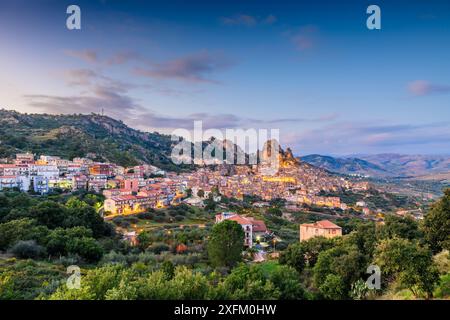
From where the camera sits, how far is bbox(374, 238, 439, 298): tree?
12492 millimetres

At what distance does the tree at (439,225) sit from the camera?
1753 cm

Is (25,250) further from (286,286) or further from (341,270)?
(341,270)

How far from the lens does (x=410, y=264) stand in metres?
12.8

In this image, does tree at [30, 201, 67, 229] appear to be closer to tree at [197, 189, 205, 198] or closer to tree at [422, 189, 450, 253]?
tree at [422, 189, 450, 253]

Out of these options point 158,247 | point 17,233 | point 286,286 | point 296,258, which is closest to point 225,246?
point 296,258

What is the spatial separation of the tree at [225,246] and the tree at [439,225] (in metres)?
12.8

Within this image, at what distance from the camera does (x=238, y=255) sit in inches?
1006

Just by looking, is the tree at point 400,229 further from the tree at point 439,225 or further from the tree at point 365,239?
the tree at point 439,225

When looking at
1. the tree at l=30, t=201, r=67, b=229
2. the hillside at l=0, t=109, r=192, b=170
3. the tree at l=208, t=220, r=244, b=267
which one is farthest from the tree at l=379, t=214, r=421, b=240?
the hillside at l=0, t=109, r=192, b=170

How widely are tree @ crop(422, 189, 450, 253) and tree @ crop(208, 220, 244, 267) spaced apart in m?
12.8
